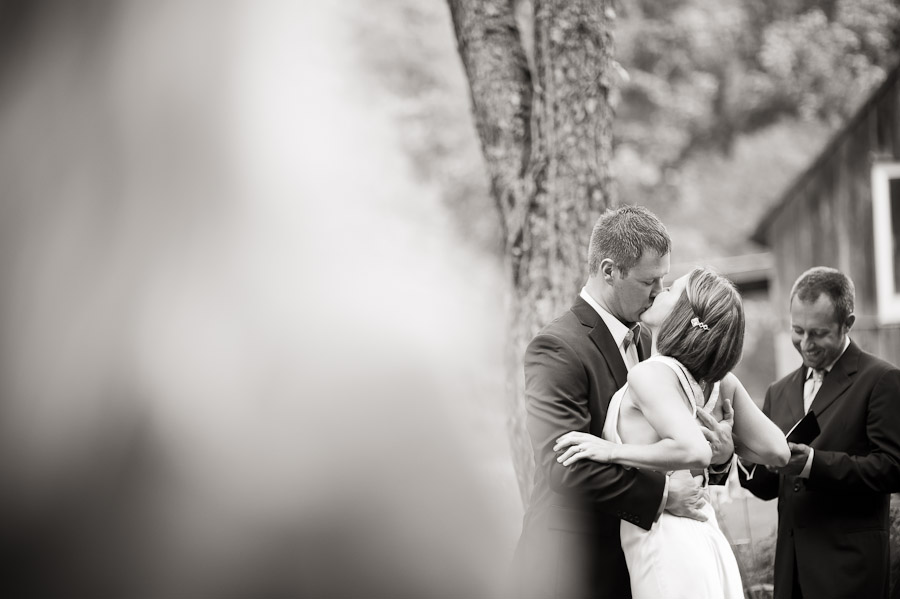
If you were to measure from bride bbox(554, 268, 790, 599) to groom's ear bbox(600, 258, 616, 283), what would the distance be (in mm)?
194

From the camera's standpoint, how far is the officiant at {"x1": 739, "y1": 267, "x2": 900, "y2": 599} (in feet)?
13.8

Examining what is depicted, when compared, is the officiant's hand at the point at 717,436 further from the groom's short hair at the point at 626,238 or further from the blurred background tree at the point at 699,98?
the blurred background tree at the point at 699,98

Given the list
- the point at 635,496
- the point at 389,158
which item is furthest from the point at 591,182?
the point at 389,158

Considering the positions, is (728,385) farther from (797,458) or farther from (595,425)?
(797,458)

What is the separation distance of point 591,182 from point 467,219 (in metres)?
13.8

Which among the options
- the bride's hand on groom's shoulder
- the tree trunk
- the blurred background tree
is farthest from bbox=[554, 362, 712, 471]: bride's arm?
the blurred background tree

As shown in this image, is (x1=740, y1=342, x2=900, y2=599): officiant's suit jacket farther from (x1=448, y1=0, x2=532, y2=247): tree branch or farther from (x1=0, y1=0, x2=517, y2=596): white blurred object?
(x1=0, y1=0, x2=517, y2=596): white blurred object

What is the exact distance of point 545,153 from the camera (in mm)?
5406

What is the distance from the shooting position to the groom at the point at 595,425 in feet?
9.85

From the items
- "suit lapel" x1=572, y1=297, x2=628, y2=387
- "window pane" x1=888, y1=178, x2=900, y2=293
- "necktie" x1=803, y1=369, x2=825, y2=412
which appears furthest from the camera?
"window pane" x1=888, y1=178, x2=900, y2=293

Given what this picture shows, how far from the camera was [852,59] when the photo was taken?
20.6 m

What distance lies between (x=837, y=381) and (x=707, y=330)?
173 centimetres

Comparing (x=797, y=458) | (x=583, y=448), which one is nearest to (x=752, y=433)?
(x=583, y=448)

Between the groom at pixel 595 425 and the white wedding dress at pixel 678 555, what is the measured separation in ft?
0.21
